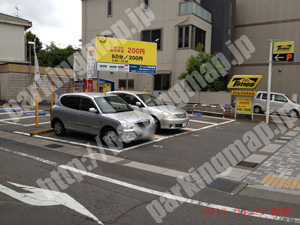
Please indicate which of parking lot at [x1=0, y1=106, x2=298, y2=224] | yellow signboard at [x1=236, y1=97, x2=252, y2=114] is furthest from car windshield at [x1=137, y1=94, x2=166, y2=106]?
yellow signboard at [x1=236, y1=97, x2=252, y2=114]

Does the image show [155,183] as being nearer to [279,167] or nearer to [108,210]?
[108,210]

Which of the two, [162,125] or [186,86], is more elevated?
[186,86]

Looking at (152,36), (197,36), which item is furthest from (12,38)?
(197,36)

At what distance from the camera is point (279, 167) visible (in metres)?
6.91

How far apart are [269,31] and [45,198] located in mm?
28595

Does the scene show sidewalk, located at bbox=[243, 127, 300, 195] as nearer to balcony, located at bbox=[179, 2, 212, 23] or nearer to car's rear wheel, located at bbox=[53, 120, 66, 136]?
car's rear wheel, located at bbox=[53, 120, 66, 136]

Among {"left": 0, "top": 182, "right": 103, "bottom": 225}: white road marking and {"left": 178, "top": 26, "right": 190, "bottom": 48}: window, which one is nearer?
{"left": 0, "top": 182, "right": 103, "bottom": 225}: white road marking

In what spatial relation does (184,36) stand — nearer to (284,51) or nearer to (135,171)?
(284,51)

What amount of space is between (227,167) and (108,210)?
379 centimetres

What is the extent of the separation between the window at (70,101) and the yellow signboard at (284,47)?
10846 mm

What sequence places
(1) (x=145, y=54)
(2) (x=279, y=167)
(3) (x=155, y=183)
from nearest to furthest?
1. (3) (x=155, y=183)
2. (2) (x=279, y=167)
3. (1) (x=145, y=54)

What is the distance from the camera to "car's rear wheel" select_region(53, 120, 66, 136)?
33.1ft

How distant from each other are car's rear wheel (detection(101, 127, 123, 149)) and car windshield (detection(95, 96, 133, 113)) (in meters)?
0.74

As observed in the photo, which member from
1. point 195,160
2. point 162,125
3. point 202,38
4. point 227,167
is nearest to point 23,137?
point 162,125
